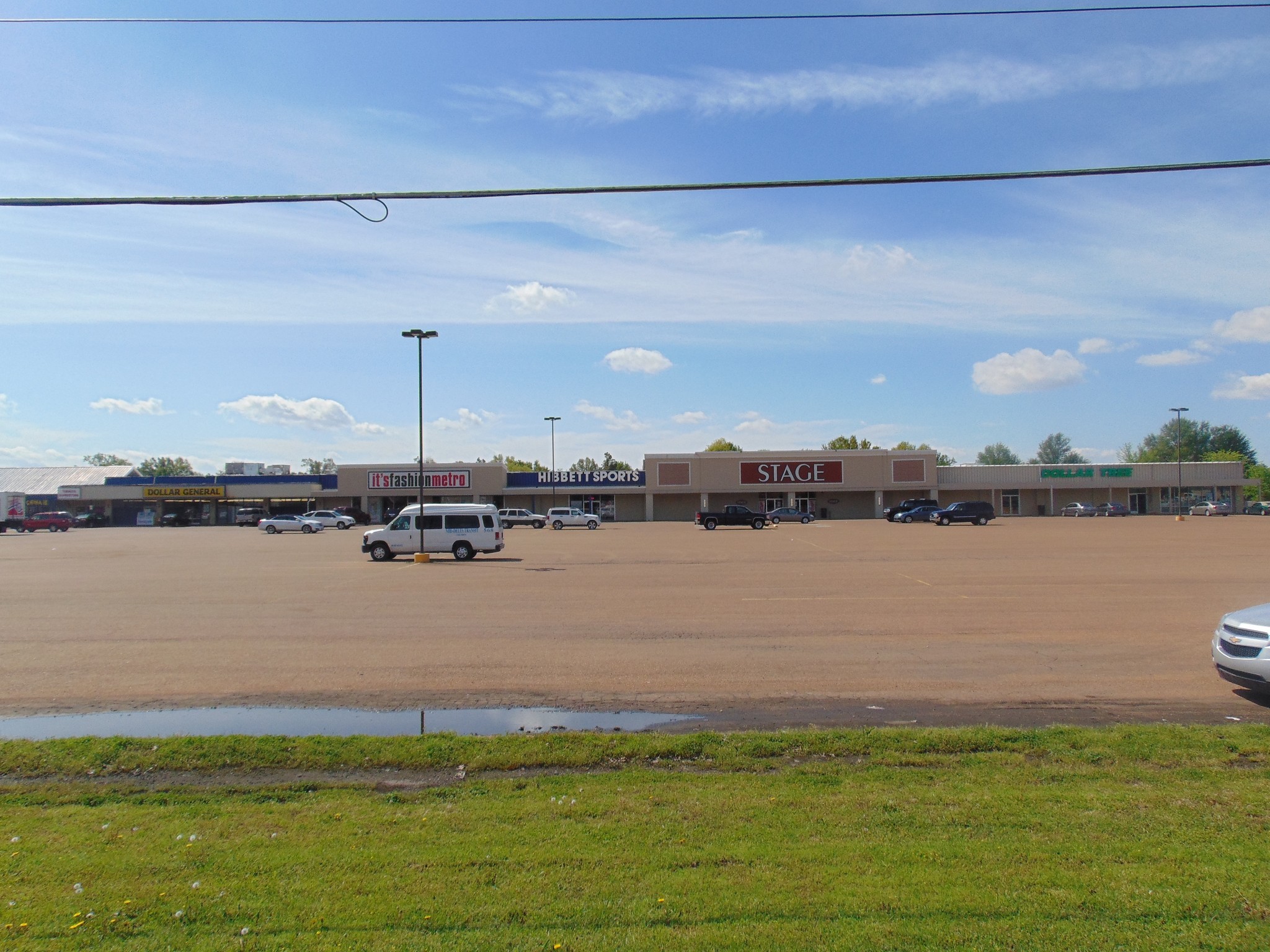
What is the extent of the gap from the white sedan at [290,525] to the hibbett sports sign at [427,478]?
58.1ft

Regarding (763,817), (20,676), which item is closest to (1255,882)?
(763,817)

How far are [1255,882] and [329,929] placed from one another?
15.1 feet

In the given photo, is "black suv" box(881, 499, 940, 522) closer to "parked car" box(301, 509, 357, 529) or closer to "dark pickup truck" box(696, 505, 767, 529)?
"dark pickup truck" box(696, 505, 767, 529)

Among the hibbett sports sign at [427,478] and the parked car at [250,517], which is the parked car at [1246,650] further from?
the parked car at [250,517]

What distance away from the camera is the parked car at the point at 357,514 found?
75.9m

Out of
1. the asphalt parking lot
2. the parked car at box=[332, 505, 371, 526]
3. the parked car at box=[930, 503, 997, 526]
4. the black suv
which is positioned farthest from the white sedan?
the parked car at box=[930, 503, 997, 526]

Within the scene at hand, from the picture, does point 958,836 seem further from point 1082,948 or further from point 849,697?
point 849,697

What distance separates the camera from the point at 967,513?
5956 cm

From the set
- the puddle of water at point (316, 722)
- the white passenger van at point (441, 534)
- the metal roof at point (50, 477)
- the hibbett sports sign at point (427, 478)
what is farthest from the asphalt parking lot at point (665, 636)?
the metal roof at point (50, 477)

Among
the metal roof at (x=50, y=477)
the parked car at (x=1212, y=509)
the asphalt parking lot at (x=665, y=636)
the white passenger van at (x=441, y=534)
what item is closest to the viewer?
the asphalt parking lot at (x=665, y=636)

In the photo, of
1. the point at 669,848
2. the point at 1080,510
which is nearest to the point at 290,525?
the point at 669,848

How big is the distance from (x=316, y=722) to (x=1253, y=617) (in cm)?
997

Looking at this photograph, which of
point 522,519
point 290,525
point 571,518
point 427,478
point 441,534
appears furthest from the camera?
point 427,478

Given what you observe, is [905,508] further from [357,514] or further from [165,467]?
[165,467]
